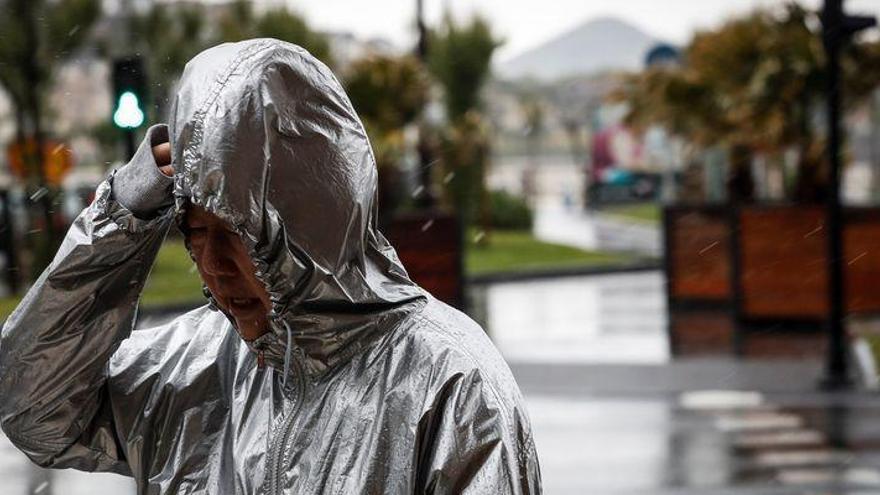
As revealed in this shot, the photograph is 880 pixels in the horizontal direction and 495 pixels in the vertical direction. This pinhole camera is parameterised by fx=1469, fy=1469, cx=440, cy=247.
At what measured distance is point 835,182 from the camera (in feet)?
40.6

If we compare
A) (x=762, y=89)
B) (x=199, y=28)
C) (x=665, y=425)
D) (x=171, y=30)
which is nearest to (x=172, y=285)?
(x=762, y=89)

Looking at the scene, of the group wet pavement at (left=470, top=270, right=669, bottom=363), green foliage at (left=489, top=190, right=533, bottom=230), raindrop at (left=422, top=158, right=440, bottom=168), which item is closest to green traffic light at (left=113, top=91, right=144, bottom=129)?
wet pavement at (left=470, top=270, right=669, bottom=363)

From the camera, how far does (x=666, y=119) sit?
2088cm

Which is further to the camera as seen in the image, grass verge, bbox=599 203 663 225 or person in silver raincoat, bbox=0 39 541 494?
grass verge, bbox=599 203 663 225

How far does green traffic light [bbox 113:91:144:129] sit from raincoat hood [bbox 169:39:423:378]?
7.00m

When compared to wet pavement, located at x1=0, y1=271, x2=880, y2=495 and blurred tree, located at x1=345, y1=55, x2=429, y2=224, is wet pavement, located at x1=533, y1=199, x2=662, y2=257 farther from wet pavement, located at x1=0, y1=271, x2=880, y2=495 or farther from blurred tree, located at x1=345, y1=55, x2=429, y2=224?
wet pavement, located at x1=0, y1=271, x2=880, y2=495

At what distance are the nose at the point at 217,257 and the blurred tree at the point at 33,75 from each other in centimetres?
1883

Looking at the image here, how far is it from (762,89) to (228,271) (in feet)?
52.3

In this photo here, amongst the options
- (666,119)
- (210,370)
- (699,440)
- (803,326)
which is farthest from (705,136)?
(210,370)

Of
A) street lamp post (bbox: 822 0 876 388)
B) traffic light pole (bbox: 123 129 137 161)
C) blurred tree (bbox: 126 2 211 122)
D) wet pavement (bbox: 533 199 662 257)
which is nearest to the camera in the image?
traffic light pole (bbox: 123 129 137 161)

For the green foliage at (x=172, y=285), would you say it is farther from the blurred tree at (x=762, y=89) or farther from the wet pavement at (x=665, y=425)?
the blurred tree at (x=762, y=89)

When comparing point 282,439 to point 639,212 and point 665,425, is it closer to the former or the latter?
point 665,425

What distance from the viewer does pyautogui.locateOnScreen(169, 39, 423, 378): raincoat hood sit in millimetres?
1875

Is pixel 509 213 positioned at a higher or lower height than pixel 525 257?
higher
